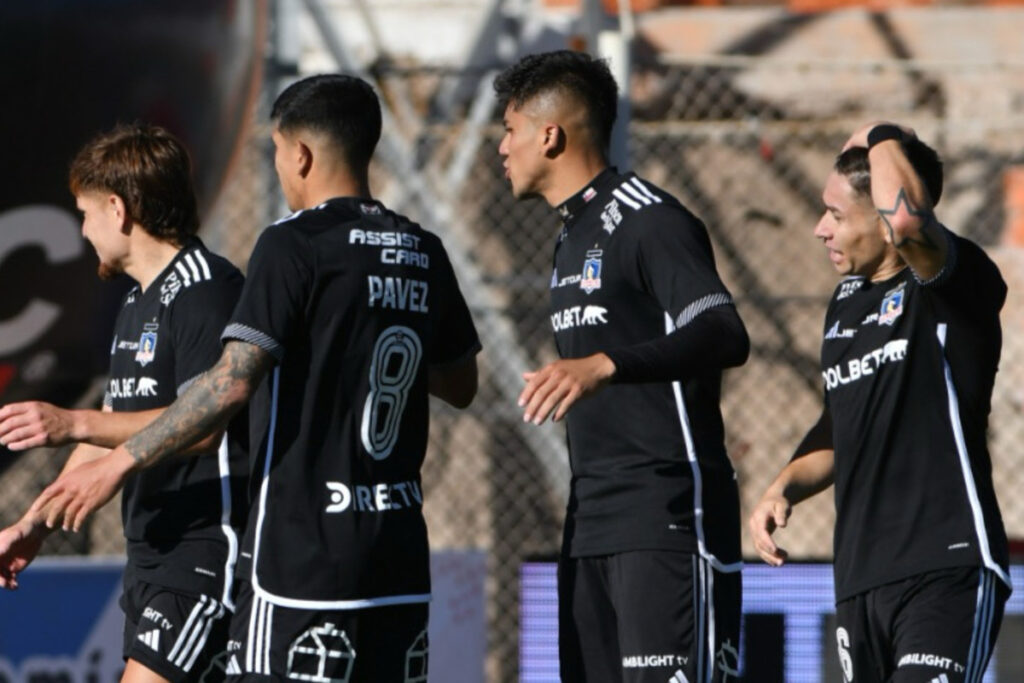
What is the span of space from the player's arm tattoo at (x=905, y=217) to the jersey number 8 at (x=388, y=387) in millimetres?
1201

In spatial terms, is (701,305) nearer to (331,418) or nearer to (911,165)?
(911,165)

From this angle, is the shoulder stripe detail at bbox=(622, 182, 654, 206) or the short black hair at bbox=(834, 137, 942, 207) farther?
the shoulder stripe detail at bbox=(622, 182, 654, 206)

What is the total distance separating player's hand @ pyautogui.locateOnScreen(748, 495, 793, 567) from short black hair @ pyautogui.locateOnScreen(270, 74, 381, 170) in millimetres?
1433

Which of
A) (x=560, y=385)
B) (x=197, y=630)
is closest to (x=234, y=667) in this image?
(x=197, y=630)

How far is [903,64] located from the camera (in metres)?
7.91

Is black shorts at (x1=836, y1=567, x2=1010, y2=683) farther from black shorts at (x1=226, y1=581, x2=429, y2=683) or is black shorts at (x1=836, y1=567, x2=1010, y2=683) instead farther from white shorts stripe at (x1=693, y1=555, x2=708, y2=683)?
black shorts at (x1=226, y1=581, x2=429, y2=683)

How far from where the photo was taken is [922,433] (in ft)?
14.9

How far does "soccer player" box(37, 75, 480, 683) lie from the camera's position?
13.6 ft

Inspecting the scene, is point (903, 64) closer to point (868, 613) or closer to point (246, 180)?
point (246, 180)

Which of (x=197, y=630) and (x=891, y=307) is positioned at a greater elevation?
(x=891, y=307)

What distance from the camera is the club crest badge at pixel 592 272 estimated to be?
15.2ft

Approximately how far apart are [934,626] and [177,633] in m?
1.97

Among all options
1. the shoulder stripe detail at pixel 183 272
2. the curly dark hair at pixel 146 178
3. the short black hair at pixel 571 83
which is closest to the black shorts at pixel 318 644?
the shoulder stripe detail at pixel 183 272

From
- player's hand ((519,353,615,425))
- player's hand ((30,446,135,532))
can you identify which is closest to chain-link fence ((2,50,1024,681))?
player's hand ((30,446,135,532))
